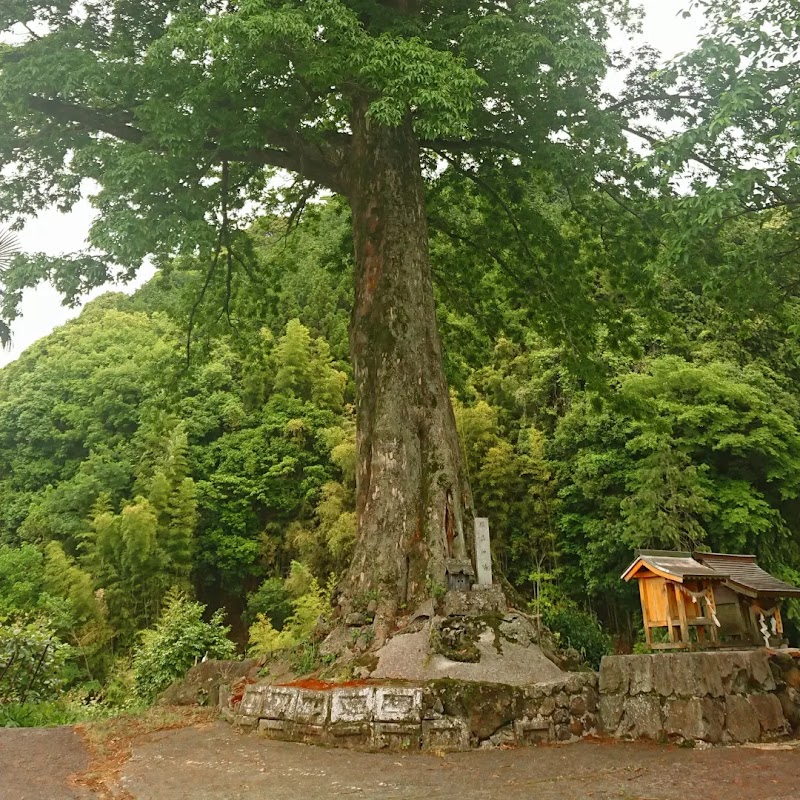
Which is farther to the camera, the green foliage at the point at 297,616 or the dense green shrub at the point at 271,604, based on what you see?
the dense green shrub at the point at 271,604

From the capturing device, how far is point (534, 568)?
18.0m

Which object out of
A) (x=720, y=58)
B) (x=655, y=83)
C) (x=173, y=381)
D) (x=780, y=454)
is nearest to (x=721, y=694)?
(x=720, y=58)

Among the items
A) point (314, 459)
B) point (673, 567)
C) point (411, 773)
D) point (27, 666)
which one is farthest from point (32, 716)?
point (314, 459)

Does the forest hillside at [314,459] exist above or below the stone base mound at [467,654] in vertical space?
above

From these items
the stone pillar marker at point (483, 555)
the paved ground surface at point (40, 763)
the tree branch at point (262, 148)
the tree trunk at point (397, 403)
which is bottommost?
the paved ground surface at point (40, 763)

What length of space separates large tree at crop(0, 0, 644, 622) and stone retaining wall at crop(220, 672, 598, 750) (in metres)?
1.17

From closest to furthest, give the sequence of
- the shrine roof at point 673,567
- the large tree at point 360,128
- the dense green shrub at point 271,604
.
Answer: the large tree at point 360,128
the shrine roof at point 673,567
the dense green shrub at point 271,604

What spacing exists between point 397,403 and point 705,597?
6491 mm

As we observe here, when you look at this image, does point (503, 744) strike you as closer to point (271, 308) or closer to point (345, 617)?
point (345, 617)

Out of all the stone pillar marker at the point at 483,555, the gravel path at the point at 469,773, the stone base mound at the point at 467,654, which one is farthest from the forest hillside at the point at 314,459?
the gravel path at the point at 469,773

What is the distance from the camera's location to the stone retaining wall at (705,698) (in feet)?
15.7

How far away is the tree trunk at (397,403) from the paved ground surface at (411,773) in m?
1.75

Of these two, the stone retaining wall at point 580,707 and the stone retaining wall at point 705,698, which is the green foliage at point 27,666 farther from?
the stone retaining wall at point 705,698

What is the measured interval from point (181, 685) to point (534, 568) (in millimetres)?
12081
